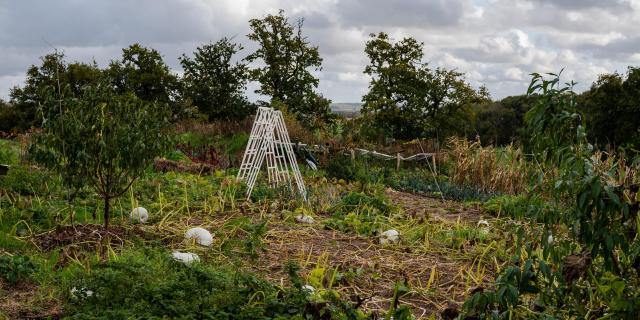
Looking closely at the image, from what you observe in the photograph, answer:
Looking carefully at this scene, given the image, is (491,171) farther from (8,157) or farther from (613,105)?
(613,105)

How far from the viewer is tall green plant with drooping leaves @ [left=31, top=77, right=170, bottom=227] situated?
19.9ft

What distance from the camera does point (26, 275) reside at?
5156 mm

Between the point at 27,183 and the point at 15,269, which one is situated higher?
the point at 27,183

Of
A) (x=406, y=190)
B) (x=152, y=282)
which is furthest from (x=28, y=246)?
(x=406, y=190)

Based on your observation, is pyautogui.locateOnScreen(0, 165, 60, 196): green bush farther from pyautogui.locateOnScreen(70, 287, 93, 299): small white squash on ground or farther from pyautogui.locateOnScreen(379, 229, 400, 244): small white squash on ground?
pyautogui.locateOnScreen(70, 287, 93, 299): small white squash on ground

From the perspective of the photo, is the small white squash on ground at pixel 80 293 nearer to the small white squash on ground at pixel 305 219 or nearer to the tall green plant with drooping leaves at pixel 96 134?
the tall green plant with drooping leaves at pixel 96 134

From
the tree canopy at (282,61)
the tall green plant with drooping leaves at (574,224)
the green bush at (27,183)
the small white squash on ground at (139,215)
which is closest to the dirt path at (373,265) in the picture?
the tall green plant with drooping leaves at (574,224)

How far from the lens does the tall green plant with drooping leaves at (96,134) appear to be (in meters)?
6.05

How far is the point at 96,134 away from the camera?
242 inches

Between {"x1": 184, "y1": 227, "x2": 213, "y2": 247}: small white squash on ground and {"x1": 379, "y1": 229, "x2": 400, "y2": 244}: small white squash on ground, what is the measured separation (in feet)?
5.72

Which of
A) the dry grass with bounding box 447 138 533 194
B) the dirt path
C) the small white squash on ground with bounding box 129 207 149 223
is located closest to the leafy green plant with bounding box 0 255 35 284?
the dirt path

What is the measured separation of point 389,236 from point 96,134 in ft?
9.96

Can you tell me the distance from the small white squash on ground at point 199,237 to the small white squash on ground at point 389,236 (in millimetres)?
1743

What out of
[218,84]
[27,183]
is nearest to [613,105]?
[218,84]
